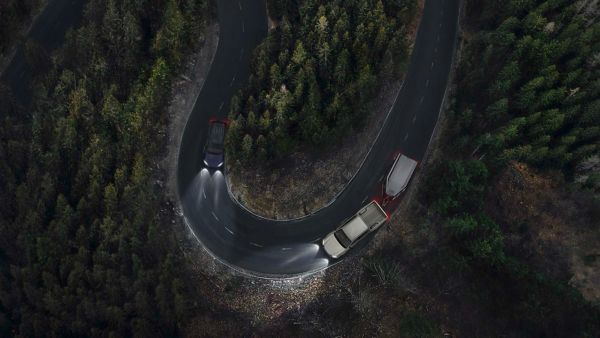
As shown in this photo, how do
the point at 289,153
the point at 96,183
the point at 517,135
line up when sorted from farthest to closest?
the point at 289,153
the point at 517,135
the point at 96,183

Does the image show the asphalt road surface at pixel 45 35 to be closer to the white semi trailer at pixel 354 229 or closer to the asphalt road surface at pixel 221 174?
the asphalt road surface at pixel 221 174

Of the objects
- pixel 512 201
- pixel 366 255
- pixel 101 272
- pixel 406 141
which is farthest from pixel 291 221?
pixel 512 201

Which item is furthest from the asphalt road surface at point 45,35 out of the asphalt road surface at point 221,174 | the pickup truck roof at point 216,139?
the pickup truck roof at point 216,139

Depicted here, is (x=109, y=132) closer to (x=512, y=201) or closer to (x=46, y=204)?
(x=46, y=204)

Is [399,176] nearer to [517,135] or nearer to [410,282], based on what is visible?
[410,282]

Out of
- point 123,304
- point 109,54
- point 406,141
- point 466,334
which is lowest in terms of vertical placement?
point 466,334

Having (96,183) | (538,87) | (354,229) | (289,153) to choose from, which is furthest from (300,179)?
(538,87)

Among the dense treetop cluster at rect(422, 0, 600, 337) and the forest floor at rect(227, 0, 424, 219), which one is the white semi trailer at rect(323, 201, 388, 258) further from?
the dense treetop cluster at rect(422, 0, 600, 337)
